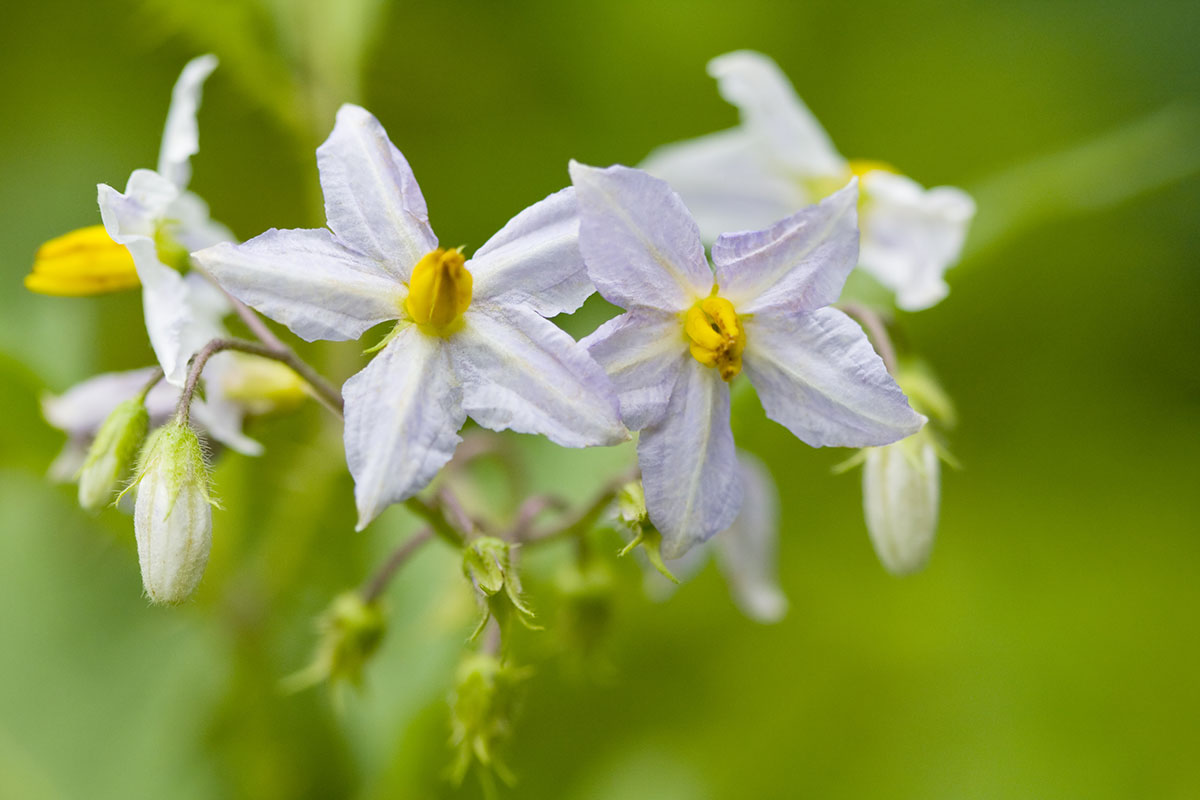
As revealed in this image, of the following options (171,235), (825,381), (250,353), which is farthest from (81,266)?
(825,381)

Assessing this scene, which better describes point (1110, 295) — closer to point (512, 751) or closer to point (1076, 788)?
point (1076, 788)

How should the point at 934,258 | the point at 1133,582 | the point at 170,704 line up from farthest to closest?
the point at 1133,582, the point at 170,704, the point at 934,258

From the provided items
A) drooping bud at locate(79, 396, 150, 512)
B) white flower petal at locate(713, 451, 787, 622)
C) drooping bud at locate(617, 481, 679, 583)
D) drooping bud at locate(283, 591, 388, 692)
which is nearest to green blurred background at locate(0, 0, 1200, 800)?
white flower petal at locate(713, 451, 787, 622)

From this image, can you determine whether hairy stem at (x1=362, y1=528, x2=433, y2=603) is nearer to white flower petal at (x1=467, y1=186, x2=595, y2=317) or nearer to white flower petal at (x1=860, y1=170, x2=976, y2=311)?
A: white flower petal at (x1=467, y1=186, x2=595, y2=317)

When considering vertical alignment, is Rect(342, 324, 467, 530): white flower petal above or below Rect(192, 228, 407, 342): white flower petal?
below

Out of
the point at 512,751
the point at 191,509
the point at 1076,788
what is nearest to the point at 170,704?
the point at 512,751
